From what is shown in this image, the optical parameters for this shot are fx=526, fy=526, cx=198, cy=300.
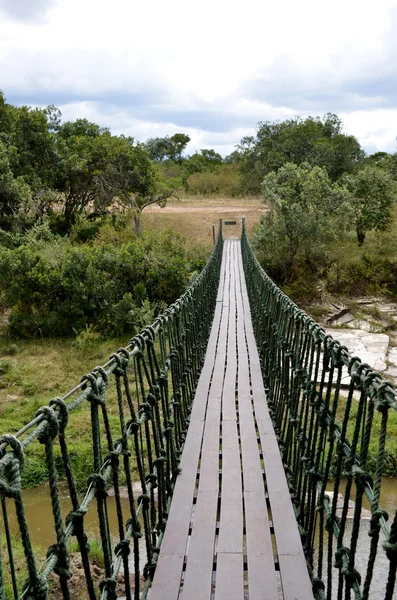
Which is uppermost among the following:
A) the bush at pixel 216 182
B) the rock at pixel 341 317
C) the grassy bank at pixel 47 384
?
the bush at pixel 216 182

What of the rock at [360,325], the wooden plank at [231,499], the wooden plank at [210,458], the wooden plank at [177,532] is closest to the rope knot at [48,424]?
the wooden plank at [177,532]

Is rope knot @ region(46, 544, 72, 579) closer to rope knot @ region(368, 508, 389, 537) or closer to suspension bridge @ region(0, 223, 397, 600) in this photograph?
suspension bridge @ region(0, 223, 397, 600)

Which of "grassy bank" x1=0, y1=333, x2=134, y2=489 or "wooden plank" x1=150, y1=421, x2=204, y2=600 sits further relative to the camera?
"grassy bank" x1=0, y1=333, x2=134, y2=489

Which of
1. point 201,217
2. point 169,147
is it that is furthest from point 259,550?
point 169,147

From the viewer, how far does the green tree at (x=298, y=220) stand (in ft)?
44.4

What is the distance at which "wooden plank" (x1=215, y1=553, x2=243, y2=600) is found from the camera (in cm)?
210

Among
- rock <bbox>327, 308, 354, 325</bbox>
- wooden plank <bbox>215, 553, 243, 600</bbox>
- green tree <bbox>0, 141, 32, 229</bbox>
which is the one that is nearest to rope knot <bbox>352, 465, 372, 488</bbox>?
wooden plank <bbox>215, 553, 243, 600</bbox>

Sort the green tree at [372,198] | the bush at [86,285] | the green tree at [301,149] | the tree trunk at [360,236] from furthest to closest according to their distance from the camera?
1. the green tree at [301,149]
2. the tree trunk at [360,236]
3. the green tree at [372,198]
4. the bush at [86,285]

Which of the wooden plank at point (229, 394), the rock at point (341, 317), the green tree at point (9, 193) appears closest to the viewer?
the wooden plank at point (229, 394)

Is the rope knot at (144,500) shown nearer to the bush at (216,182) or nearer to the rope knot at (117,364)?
the rope knot at (117,364)

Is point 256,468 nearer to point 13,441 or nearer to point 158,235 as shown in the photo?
point 13,441

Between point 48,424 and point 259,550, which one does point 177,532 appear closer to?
point 259,550

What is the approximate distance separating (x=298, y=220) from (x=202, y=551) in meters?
11.9

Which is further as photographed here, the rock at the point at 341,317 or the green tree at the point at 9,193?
the green tree at the point at 9,193
